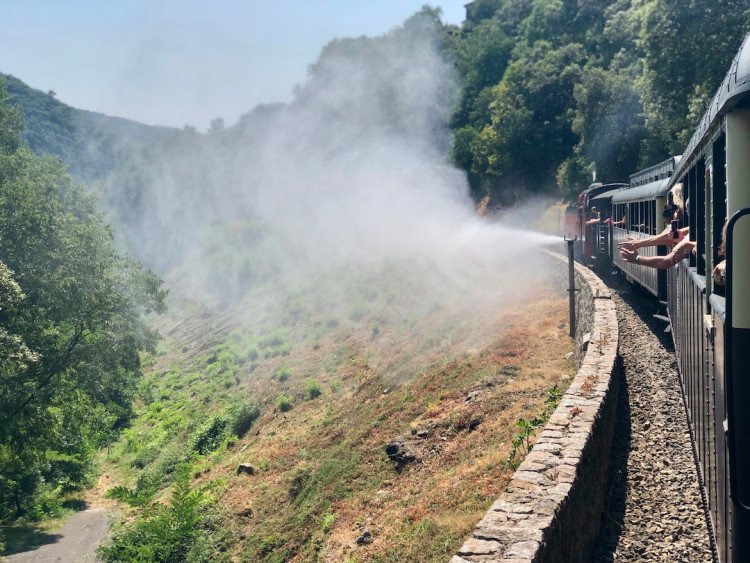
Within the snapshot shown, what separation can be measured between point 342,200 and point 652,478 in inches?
2599

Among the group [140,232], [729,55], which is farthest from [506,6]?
[729,55]

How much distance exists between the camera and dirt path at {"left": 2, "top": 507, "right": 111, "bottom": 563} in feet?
64.0

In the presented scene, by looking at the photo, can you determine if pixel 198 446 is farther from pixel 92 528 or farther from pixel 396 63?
pixel 396 63

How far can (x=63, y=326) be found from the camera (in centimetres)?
2234

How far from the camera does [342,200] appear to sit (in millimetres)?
73188

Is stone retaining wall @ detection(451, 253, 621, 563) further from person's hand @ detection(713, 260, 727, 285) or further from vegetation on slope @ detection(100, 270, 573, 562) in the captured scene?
person's hand @ detection(713, 260, 727, 285)

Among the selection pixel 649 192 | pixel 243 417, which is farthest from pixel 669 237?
pixel 243 417

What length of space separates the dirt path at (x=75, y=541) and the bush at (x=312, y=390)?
7338 mm

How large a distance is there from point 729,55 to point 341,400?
64.8 ft

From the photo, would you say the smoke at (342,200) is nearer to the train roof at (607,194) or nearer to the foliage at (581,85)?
the train roof at (607,194)

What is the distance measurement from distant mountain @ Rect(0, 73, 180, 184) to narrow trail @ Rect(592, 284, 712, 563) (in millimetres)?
106849

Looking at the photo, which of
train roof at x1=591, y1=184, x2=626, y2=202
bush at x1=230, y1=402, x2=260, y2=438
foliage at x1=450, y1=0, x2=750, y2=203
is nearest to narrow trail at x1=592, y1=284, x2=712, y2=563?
train roof at x1=591, y1=184, x2=626, y2=202

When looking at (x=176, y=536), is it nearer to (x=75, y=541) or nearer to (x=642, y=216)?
(x=75, y=541)

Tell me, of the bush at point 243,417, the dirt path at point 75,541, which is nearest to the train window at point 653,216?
the dirt path at point 75,541
